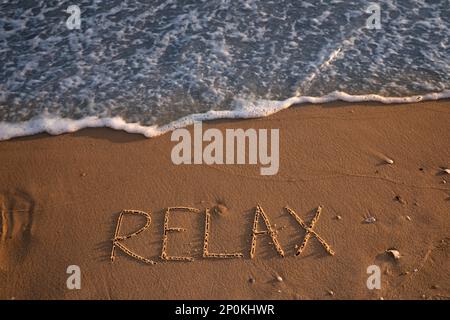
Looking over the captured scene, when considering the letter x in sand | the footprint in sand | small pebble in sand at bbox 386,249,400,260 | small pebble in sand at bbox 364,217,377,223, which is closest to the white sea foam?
the footprint in sand

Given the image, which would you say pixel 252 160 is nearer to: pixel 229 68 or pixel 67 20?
pixel 229 68

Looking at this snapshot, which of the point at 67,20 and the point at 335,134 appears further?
the point at 67,20

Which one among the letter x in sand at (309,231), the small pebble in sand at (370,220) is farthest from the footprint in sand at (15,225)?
the small pebble in sand at (370,220)

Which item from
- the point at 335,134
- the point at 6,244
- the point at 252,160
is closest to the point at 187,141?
the point at 252,160

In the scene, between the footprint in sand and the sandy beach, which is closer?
the sandy beach

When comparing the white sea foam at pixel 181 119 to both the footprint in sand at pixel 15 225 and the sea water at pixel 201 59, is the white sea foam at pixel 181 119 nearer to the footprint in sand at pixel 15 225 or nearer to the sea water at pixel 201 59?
the sea water at pixel 201 59

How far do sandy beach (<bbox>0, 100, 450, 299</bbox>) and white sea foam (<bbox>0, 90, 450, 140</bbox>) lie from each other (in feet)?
0.26

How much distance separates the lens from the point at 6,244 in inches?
167

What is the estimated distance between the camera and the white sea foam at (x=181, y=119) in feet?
16.0

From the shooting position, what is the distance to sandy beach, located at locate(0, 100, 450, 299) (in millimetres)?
4105

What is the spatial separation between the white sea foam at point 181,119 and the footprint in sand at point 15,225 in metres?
0.78

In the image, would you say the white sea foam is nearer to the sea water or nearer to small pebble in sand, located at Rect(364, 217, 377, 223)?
the sea water

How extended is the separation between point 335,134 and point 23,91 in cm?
362

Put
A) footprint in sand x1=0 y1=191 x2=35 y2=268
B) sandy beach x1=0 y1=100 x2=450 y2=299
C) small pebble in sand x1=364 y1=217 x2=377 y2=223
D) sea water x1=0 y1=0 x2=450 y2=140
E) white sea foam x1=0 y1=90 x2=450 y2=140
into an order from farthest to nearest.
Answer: sea water x1=0 y1=0 x2=450 y2=140, white sea foam x1=0 y1=90 x2=450 y2=140, small pebble in sand x1=364 y1=217 x2=377 y2=223, footprint in sand x1=0 y1=191 x2=35 y2=268, sandy beach x1=0 y1=100 x2=450 y2=299
